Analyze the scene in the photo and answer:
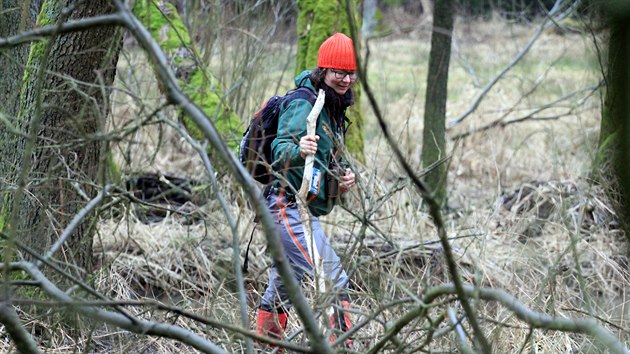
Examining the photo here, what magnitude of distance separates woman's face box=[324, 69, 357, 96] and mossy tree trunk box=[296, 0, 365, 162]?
3006mm

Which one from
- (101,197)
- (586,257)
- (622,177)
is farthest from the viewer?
(586,257)

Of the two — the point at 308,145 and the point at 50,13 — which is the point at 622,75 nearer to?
the point at 308,145

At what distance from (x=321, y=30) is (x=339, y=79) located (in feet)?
10.6

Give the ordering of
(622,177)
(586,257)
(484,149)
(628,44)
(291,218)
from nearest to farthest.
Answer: (628,44)
(622,177)
(291,218)
(586,257)
(484,149)

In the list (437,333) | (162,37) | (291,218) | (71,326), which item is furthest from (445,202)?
(437,333)

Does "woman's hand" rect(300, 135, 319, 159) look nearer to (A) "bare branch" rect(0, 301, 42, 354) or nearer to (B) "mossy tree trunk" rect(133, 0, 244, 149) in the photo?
(A) "bare branch" rect(0, 301, 42, 354)

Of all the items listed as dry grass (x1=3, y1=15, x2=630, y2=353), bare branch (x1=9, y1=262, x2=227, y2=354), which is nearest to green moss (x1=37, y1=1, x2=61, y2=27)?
dry grass (x1=3, y1=15, x2=630, y2=353)

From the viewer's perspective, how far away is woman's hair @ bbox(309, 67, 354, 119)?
4.23 m

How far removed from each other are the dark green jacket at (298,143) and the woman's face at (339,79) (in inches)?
4.3

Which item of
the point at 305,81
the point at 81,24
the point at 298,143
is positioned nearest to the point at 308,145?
the point at 298,143

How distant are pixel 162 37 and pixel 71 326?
12.4 feet

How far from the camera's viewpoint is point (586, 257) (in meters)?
6.40

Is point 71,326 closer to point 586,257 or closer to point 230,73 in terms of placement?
point 586,257

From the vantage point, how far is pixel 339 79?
4199 mm
